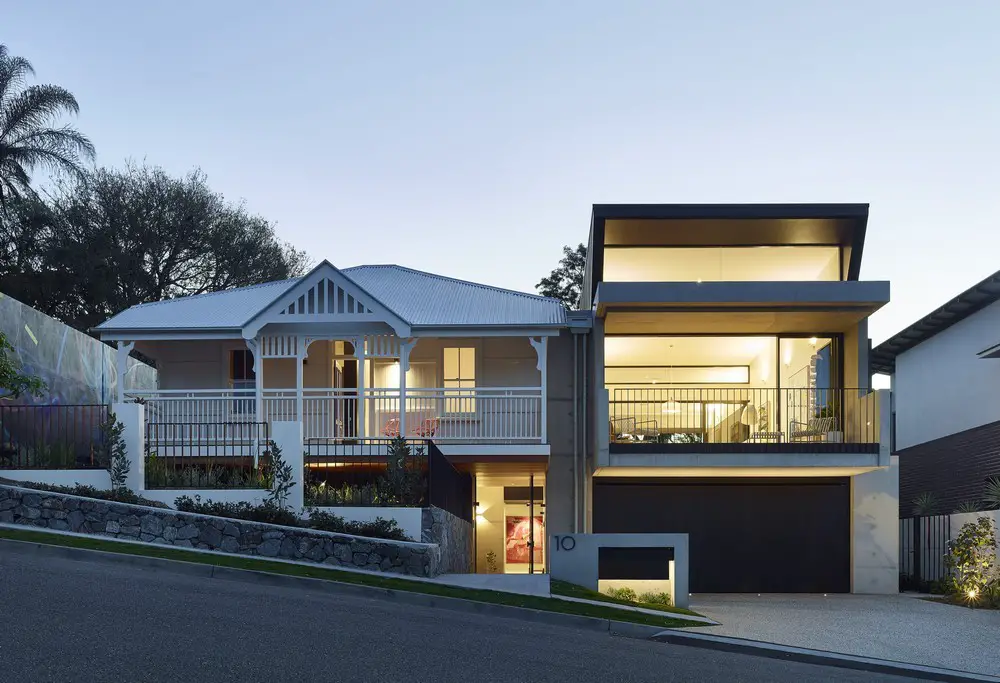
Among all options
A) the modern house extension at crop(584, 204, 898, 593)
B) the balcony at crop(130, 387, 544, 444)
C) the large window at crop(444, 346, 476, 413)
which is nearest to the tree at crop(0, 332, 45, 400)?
the balcony at crop(130, 387, 544, 444)

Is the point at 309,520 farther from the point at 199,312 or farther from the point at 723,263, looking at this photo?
the point at 723,263

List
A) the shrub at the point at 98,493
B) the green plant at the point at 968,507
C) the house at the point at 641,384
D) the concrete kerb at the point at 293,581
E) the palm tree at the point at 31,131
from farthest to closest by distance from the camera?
the palm tree at the point at 31,131 < the green plant at the point at 968,507 < the house at the point at 641,384 < the shrub at the point at 98,493 < the concrete kerb at the point at 293,581

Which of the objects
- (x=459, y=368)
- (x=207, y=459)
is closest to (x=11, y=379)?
(x=207, y=459)

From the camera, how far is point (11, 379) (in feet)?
62.3

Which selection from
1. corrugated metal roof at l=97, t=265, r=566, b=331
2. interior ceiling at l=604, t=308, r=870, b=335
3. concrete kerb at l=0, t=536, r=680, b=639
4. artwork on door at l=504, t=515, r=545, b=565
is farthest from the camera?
artwork on door at l=504, t=515, r=545, b=565

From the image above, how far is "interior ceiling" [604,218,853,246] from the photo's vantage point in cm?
2230

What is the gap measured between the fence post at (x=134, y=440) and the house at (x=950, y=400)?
16.5 metres

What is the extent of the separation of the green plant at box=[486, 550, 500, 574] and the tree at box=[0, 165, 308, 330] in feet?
73.3

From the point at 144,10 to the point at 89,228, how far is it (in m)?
21.2

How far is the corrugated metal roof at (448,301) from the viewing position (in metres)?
22.0

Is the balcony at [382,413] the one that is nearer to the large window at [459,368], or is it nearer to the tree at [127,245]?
the large window at [459,368]

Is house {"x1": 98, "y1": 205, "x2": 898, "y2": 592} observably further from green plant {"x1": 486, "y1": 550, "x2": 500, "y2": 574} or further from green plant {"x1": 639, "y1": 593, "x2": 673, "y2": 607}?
green plant {"x1": 639, "y1": 593, "x2": 673, "y2": 607}

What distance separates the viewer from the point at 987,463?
76.1 ft

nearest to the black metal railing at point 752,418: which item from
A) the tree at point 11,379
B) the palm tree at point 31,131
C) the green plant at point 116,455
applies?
the green plant at point 116,455
